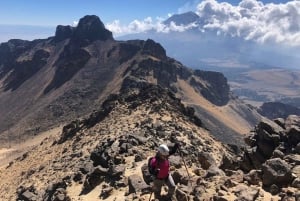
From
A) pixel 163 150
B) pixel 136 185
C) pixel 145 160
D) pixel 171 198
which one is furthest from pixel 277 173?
pixel 145 160

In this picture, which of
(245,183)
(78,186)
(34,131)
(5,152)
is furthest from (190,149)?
(34,131)

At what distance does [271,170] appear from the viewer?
28516 millimetres

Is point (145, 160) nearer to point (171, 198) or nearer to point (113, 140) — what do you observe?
point (113, 140)

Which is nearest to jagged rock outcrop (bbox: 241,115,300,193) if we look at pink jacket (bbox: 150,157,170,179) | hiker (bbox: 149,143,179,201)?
hiker (bbox: 149,143,179,201)

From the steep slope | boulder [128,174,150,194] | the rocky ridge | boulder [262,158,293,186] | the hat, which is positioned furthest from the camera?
the steep slope

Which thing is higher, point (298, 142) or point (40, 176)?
point (298, 142)

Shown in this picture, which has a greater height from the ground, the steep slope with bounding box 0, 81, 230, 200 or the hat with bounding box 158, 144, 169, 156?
the hat with bounding box 158, 144, 169, 156

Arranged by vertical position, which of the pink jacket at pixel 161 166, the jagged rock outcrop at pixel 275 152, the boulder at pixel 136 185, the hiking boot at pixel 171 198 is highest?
the pink jacket at pixel 161 166

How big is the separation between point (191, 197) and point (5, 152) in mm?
124278

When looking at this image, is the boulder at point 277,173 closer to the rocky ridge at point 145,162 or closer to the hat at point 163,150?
the rocky ridge at point 145,162

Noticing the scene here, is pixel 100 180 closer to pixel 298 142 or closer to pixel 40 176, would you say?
pixel 298 142

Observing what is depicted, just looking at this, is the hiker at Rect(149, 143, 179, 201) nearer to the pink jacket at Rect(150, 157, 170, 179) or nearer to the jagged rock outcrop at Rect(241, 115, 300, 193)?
the pink jacket at Rect(150, 157, 170, 179)

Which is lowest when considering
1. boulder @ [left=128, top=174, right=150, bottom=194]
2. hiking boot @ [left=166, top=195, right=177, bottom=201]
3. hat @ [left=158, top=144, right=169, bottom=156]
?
boulder @ [left=128, top=174, right=150, bottom=194]

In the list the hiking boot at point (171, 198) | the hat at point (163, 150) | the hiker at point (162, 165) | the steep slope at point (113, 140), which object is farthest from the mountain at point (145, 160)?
the hat at point (163, 150)
